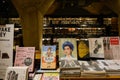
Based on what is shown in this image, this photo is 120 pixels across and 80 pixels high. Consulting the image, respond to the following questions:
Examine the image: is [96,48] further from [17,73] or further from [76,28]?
[76,28]

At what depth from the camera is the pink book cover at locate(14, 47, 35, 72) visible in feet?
9.28

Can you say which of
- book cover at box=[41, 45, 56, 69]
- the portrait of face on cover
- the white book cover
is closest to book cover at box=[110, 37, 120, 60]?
the portrait of face on cover

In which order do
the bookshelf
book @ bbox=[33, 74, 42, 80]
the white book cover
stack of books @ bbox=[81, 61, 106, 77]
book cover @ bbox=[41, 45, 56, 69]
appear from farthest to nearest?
1. the bookshelf
2. the white book cover
3. book cover @ bbox=[41, 45, 56, 69]
4. book @ bbox=[33, 74, 42, 80]
5. stack of books @ bbox=[81, 61, 106, 77]

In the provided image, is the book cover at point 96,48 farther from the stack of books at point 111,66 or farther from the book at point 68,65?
the book at point 68,65

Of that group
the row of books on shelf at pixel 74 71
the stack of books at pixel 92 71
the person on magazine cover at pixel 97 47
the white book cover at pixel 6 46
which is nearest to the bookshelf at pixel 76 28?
the white book cover at pixel 6 46

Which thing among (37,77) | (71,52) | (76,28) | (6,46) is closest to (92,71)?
(71,52)

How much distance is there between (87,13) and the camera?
1030 centimetres

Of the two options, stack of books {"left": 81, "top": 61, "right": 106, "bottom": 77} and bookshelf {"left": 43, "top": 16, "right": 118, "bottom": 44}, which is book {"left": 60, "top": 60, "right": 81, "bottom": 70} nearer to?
stack of books {"left": 81, "top": 61, "right": 106, "bottom": 77}

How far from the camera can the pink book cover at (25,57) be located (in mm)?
2828

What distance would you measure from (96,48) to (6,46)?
1225 mm

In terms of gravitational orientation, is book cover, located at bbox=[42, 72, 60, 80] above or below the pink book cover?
below

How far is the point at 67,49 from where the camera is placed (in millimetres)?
2846

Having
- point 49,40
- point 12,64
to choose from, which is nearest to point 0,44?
point 12,64

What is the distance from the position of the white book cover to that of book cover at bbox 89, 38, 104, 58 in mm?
1089
